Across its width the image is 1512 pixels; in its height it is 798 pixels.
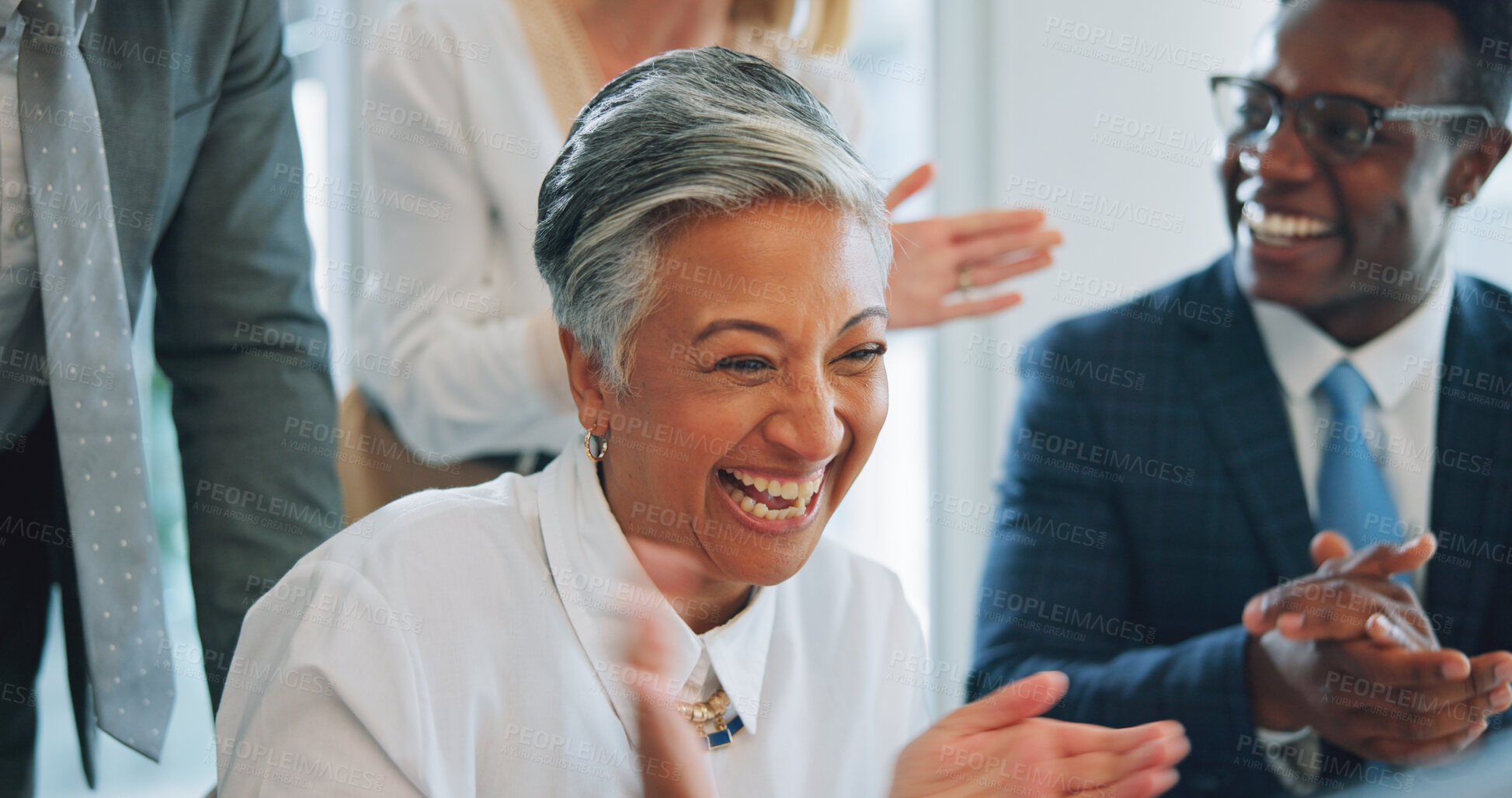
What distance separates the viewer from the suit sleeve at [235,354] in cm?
112

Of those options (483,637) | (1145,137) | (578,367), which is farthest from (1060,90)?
(483,637)

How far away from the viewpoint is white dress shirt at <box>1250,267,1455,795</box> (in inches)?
65.9

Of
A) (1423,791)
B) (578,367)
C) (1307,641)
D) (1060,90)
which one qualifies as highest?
(1060,90)

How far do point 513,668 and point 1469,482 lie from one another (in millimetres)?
1384

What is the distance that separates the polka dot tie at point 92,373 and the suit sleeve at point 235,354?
0.06 meters

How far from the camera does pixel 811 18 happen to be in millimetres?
1521

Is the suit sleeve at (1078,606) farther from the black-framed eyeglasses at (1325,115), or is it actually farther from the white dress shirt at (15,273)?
the white dress shirt at (15,273)

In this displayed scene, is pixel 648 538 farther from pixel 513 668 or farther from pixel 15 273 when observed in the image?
pixel 15 273

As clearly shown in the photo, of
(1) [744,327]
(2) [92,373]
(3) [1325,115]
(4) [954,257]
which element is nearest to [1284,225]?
(3) [1325,115]

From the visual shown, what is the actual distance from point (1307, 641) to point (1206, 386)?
1.33 feet

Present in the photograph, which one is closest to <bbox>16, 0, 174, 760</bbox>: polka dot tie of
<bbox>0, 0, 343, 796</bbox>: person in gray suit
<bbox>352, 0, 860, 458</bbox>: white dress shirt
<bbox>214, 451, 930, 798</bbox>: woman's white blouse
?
<bbox>0, 0, 343, 796</bbox>: person in gray suit

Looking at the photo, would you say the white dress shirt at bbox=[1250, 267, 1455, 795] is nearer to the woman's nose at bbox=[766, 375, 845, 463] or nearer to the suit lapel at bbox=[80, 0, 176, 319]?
the woman's nose at bbox=[766, 375, 845, 463]

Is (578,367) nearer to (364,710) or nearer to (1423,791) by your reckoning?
(364,710)

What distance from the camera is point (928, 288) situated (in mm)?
1352
